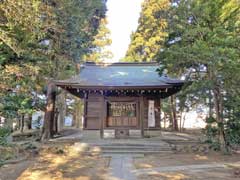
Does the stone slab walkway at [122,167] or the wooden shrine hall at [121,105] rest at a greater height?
the wooden shrine hall at [121,105]

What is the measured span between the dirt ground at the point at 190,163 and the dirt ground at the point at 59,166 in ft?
4.67

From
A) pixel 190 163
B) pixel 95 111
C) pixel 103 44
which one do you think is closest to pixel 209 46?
pixel 190 163

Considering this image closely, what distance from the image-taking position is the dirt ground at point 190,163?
24.4ft

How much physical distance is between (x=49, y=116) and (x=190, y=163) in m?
9.16

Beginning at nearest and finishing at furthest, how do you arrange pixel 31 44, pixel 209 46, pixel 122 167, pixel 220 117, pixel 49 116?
pixel 31 44 < pixel 122 167 < pixel 209 46 < pixel 220 117 < pixel 49 116

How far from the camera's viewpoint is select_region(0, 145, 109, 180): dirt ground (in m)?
7.70

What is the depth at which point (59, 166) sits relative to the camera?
911 centimetres

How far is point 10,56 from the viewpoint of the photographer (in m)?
7.19

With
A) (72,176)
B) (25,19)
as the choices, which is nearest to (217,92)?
(72,176)

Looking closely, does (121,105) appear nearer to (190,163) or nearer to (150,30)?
(190,163)

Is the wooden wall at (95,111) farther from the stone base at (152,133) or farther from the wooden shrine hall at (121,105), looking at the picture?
the stone base at (152,133)

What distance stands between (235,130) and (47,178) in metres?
8.14

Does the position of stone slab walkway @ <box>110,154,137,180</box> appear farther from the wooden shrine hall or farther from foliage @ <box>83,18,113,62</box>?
foliage @ <box>83,18,113,62</box>

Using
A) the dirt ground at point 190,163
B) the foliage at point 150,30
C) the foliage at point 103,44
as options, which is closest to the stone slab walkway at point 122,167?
the dirt ground at point 190,163
